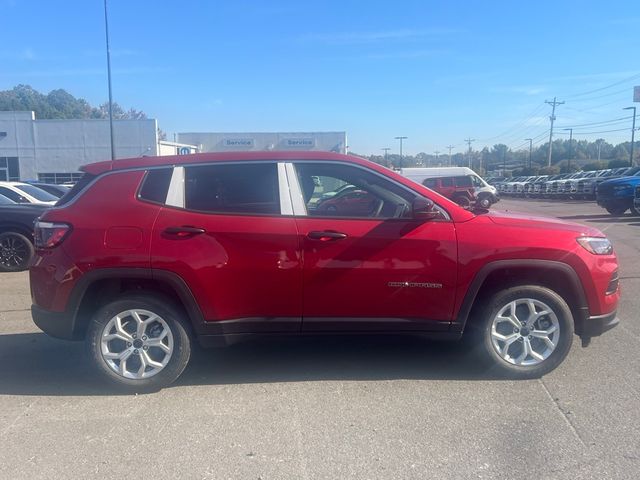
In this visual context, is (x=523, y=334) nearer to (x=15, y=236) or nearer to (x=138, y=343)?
(x=138, y=343)

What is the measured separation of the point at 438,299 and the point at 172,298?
2.09 m

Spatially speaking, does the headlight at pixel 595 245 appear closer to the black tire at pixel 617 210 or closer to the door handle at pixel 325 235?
the door handle at pixel 325 235

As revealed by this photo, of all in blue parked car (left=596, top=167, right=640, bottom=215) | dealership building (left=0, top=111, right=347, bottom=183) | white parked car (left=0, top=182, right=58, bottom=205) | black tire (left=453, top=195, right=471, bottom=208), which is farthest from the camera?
dealership building (left=0, top=111, right=347, bottom=183)

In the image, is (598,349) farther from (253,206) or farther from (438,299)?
(253,206)

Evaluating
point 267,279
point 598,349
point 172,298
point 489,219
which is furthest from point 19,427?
point 598,349

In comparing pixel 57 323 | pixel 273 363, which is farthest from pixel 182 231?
pixel 273 363

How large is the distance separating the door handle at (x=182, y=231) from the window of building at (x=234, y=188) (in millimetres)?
190

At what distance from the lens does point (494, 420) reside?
3949 mm

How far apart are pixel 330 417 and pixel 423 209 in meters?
1.67

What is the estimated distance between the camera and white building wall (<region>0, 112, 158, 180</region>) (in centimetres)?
4431

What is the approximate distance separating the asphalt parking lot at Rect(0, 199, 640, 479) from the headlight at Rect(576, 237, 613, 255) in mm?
992

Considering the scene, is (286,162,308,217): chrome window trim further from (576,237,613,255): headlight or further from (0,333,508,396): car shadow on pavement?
(576,237,613,255): headlight

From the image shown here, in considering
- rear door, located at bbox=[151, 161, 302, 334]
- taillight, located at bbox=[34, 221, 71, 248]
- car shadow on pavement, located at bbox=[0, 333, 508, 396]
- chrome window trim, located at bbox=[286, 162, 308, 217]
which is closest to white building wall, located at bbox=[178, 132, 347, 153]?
car shadow on pavement, located at bbox=[0, 333, 508, 396]

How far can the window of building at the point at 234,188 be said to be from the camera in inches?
180
